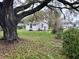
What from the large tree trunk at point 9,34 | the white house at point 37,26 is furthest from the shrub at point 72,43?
the white house at point 37,26

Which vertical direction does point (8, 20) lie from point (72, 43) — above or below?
above

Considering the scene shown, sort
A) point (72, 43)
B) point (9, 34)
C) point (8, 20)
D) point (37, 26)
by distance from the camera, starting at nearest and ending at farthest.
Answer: point (72, 43) < point (8, 20) < point (9, 34) < point (37, 26)

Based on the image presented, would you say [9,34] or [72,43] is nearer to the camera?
[72,43]

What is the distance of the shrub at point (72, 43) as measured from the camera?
32.4 feet

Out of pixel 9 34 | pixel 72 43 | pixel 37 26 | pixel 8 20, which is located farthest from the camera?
pixel 37 26

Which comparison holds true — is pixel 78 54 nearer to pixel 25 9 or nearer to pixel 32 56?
pixel 32 56

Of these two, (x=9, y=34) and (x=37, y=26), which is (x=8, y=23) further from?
(x=37, y=26)

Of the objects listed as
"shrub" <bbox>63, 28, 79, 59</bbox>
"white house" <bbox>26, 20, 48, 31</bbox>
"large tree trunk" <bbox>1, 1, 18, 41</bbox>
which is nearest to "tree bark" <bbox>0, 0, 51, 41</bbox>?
"large tree trunk" <bbox>1, 1, 18, 41</bbox>

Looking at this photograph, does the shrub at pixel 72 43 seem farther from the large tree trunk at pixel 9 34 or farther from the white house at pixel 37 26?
the white house at pixel 37 26

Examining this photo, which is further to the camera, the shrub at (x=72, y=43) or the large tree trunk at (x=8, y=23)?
the large tree trunk at (x=8, y=23)

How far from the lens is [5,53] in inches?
427

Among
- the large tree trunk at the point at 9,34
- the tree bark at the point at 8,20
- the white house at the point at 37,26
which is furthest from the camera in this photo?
the white house at the point at 37,26

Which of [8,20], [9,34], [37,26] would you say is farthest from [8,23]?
[37,26]

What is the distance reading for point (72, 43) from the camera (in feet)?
33.0
